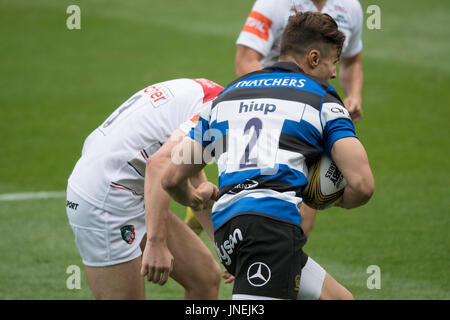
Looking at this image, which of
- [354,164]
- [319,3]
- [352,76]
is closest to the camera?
[354,164]

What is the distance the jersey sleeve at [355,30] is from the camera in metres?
5.91

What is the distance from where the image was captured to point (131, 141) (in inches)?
171

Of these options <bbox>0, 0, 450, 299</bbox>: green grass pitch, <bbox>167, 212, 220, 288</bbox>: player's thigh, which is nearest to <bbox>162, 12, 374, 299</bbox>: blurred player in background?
<bbox>167, 212, 220, 288</bbox>: player's thigh

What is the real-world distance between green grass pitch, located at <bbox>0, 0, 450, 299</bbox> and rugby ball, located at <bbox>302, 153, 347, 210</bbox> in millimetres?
2506

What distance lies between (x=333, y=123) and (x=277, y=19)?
9.06 feet

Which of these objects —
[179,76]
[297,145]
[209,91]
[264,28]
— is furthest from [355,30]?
[179,76]

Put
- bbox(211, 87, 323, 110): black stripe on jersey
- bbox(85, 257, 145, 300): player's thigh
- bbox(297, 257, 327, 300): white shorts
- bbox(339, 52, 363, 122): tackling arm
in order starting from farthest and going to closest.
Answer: bbox(339, 52, 363, 122): tackling arm < bbox(85, 257, 145, 300): player's thigh < bbox(297, 257, 327, 300): white shorts < bbox(211, 87, 323, 110): black stripe on jersey

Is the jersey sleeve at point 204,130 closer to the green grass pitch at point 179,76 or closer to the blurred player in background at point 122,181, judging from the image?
the blurred player in background at point 122,181

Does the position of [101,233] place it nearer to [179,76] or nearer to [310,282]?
[310,282]

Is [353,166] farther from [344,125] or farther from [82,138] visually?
[82,138]

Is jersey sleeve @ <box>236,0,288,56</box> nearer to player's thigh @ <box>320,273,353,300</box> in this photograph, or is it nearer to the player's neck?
the player's neck

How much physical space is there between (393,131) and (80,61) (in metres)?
7.42

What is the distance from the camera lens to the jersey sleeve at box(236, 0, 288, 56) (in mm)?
5844

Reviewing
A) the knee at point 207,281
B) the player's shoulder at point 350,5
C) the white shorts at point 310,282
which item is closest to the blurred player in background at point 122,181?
the knee at point 207,281
